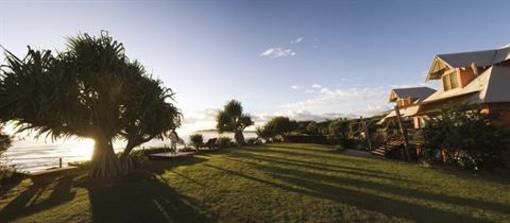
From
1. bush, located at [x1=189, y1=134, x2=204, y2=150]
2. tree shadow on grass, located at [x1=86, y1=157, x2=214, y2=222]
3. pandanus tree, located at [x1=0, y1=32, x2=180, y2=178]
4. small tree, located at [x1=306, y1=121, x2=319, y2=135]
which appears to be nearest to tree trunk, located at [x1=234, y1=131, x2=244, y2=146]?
bush, located at [x1=189, y1=134, x2=204, y2=150]

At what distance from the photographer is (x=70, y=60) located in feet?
48.0

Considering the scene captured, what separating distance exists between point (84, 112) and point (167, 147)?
1487 centimetres

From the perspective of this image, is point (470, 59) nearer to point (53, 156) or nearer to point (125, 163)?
point (125, 163)

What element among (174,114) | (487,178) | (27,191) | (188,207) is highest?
(174,114)

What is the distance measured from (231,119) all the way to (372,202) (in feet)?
102

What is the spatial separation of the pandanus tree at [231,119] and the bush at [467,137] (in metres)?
25.9

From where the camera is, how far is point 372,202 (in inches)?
326

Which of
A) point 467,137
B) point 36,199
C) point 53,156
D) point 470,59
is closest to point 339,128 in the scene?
point 470,59

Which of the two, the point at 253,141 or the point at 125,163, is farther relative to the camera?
the point at 253,141

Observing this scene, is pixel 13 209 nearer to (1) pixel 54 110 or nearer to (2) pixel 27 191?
(2) pixel 27 191

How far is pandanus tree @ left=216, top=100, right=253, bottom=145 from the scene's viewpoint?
3825 centimetres

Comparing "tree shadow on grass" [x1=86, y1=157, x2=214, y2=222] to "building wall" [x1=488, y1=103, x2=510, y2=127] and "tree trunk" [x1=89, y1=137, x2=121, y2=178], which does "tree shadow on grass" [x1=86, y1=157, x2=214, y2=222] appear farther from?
"building wall" [x1=488, y1=103, x2=510, y2=127]

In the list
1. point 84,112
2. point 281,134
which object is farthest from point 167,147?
point 281,134

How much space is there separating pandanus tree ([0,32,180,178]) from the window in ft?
71.2
